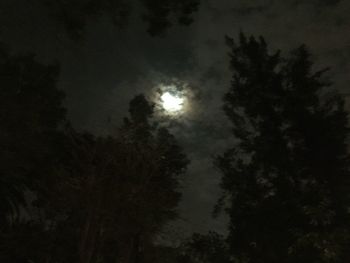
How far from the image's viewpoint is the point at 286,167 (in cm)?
2228

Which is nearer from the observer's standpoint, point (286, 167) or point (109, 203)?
point (109, 203)

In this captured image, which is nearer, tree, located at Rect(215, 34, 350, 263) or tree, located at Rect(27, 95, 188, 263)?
tree, located at Rect(27, 95, 188, 263)

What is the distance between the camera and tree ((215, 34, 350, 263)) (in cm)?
2047

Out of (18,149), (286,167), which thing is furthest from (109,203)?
(286,167)

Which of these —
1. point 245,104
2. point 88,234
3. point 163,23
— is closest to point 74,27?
point 163,23

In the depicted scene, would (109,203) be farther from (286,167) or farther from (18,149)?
(286,167)

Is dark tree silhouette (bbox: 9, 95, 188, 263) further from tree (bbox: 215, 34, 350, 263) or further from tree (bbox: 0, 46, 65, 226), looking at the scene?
tree (bbox: 215, 34, 350, 263)

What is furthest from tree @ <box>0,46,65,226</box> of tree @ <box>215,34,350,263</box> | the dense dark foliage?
tree @ <box>215,34,350,263</box>

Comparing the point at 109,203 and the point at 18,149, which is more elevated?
the point at 18,149

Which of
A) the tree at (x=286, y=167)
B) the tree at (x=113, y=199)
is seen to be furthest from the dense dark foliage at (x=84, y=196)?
the tree at (x=286, y=167)

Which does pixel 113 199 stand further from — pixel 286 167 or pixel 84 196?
pixel 286 167

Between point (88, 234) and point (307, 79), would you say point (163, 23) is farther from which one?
point (307, 79)

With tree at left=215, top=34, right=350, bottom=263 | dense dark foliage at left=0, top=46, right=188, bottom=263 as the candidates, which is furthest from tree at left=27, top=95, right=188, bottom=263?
tree at left=215, top=34, right=350, bottom=263

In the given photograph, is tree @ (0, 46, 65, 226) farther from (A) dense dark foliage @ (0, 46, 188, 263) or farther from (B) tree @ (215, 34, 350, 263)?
(B) tree @ (215, 34, 350, 263)
